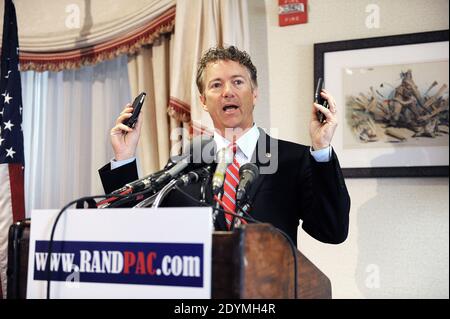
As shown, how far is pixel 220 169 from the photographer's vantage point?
1069 mm

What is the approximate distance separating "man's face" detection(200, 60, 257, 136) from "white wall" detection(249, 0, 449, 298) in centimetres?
86

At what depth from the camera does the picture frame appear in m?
2.35

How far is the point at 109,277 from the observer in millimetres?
902

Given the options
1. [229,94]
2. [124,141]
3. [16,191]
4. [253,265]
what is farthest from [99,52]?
[253,265]

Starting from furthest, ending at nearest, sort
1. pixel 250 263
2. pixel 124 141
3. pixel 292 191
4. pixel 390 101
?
pixel 390 101 < pixel 292 191 < pixel 124 141 < pixel 250 263

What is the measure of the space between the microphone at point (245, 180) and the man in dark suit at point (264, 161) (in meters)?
0.33

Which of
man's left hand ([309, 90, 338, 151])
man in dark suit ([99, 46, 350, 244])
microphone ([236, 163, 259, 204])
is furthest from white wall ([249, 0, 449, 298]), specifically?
microphone ([236, 163, 259, 204])

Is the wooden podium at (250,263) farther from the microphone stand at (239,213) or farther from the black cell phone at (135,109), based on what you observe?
the black cell phone at (135,109)

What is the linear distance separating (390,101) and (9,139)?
2071 millimetres

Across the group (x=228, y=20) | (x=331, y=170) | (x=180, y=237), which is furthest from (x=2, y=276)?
(x=180, y=237)

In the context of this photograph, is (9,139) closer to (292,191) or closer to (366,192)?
(292,191)

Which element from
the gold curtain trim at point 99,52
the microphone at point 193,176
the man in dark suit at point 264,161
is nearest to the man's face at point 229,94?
the man in dark suit at point 264,161

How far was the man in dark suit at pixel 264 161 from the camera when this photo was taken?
146 centimetres

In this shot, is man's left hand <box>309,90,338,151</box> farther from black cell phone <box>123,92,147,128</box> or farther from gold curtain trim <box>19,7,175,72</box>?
gold curtain trim <box>19,7,175,72</box>
